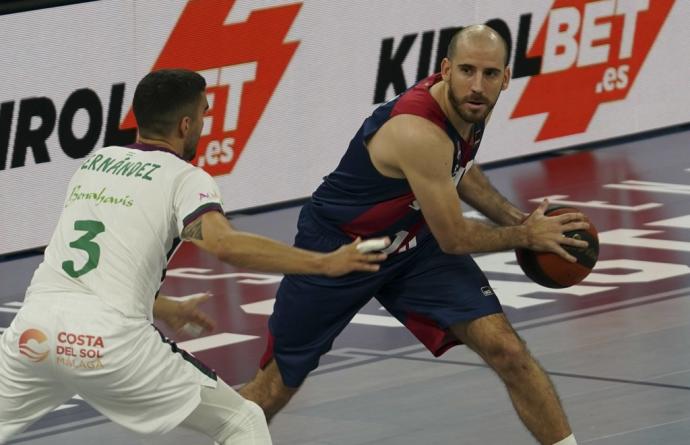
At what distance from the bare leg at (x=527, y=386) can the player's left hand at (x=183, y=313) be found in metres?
1.33

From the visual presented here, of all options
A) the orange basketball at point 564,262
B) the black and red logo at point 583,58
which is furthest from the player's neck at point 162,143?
the black and red logo at point 583,58

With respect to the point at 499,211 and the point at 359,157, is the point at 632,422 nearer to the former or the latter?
the point at 499,211

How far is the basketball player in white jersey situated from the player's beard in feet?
4.56

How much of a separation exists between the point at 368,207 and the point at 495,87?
0.75 m

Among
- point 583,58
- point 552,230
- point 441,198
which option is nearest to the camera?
point 441,198

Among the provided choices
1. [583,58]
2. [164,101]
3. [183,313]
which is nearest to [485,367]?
[183,313]

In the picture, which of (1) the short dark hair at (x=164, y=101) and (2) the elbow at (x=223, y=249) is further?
(1) the short dark hair at (x=164, y=101)

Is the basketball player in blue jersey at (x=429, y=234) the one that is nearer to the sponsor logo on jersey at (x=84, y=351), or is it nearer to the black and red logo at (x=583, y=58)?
the sponsor logo on jersey at (x=84, y=351)

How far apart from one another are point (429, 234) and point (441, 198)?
54 centimetres

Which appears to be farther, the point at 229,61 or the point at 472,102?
the point at 229,61

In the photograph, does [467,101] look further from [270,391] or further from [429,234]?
[270,391]

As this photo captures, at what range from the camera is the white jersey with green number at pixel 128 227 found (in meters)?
6.02

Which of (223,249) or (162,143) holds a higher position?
(162,143)

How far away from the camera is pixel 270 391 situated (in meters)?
7.75
